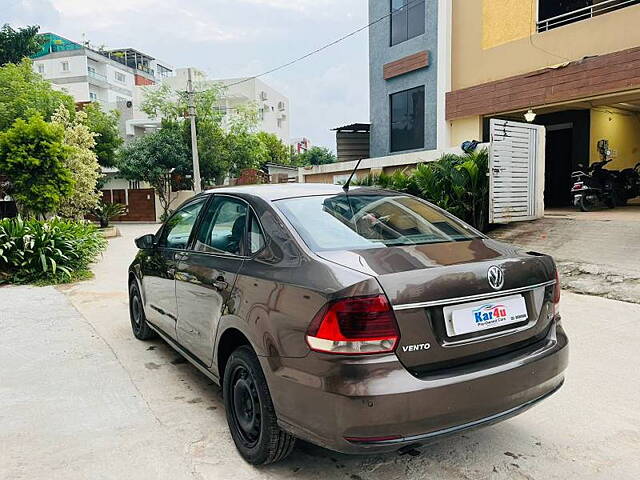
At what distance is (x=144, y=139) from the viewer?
24.6 m

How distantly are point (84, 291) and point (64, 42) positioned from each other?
61350mm

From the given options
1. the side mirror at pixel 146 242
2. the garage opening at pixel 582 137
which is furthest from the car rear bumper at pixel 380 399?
the garage opening at pixel 582 137

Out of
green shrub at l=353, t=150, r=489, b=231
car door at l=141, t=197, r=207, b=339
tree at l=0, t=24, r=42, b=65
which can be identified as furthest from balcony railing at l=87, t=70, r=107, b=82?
car door at l=141, t=197, r=207, b=339

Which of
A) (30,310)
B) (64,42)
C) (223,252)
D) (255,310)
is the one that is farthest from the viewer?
(64,42)

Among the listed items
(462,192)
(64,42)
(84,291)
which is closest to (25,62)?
(84,291)

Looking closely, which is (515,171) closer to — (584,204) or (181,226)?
(584,204)

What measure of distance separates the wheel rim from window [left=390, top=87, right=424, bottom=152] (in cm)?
1261

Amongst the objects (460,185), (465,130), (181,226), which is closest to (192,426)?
(181,226)

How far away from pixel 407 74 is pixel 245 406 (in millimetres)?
13427

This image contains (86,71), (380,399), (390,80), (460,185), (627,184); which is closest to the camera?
(380,399)

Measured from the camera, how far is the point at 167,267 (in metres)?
3.81

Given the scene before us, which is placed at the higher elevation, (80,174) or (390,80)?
(390,80)

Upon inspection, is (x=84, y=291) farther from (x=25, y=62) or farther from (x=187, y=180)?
(x=25, y=62)

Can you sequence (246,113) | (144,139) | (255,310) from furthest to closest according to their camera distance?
(246,113) < (144,139) < (255,310)
